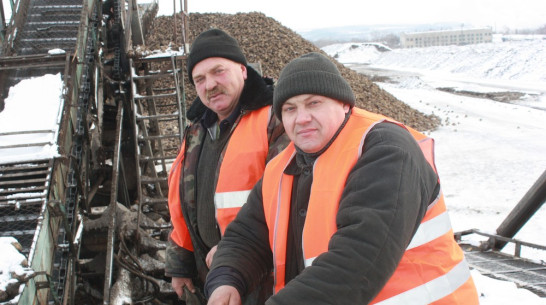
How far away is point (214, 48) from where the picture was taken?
3088 mm

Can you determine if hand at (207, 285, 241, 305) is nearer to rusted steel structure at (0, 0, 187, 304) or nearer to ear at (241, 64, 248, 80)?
ear at (241, 64, 248, 80)

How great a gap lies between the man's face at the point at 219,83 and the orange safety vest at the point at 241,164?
15cm

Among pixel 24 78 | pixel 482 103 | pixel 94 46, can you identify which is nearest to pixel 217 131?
pixel 24 78

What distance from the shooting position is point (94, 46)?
25.2 feet

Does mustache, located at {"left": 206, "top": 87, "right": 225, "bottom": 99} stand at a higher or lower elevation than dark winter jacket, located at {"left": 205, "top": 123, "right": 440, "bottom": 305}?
higher

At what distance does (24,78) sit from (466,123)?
54.8ft

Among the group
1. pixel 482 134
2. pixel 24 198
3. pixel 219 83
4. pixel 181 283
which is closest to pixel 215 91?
pixel 219 83

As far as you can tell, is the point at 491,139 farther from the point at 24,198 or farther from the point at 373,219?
the point at 373,219

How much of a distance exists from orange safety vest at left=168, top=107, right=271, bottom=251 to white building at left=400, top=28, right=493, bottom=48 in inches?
3709

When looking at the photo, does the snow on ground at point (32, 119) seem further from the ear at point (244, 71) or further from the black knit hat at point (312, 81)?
the black knit hat at point (312, 81)

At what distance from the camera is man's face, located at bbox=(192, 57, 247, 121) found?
3.08 m

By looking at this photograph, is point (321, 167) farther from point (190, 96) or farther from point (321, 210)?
point (190, 96)

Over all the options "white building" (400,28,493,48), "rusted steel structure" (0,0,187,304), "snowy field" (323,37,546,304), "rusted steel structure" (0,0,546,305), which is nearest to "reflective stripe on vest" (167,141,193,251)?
"rusted steel structure" (0,0,187,304)

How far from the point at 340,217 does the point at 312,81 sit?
580mm
